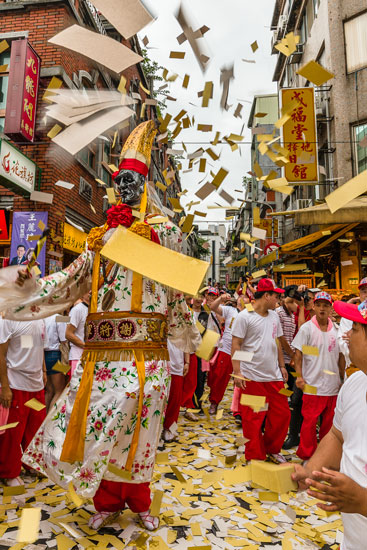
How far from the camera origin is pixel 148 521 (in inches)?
110

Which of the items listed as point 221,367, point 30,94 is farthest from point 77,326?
point 30,94

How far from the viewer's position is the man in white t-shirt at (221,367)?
646cm

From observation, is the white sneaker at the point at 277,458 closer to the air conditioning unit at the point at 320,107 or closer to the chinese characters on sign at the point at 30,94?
the chinese characters on sign at the point at 30,94

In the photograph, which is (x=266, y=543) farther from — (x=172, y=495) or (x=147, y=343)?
(x=147, y=343)

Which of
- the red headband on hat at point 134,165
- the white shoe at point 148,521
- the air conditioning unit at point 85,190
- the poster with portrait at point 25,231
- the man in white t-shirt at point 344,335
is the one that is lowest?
the white shoe at point 148,521

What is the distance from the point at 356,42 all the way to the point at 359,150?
3559mm

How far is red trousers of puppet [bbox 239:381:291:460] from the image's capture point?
408cm

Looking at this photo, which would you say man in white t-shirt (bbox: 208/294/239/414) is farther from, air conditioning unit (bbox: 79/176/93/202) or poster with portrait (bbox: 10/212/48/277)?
air conditioning unit (bbox: 79/176/93/202)

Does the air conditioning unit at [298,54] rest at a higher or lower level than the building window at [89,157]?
higher

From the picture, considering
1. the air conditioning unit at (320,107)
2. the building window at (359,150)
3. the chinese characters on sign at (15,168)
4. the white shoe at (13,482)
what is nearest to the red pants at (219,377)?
the white shoe at (13,482)

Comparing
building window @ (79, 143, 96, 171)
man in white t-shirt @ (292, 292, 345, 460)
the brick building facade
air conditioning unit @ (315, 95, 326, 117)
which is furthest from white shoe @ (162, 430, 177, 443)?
air conditioning unit @ (315, 95, 326, 117)

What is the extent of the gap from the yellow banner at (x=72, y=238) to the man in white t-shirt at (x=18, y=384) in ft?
19.7

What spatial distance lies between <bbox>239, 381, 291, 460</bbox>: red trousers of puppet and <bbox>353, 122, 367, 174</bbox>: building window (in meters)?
9.98

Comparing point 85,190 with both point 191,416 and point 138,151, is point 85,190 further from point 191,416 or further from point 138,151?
point 138,151
